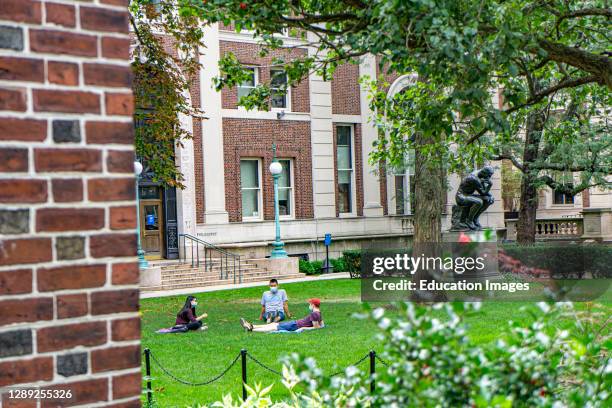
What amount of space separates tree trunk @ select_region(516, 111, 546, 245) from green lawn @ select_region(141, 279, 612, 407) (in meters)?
8.94

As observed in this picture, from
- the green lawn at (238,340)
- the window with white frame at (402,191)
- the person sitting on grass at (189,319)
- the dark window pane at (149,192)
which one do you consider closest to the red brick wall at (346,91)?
the window with white frame at (402,191)

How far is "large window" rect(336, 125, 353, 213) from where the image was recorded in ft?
117

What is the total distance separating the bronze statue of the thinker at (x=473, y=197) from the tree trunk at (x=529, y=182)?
11.9 ft

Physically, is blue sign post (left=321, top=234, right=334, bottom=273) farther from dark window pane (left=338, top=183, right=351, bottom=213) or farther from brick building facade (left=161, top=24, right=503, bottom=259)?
dark window pane (left=338, top=183, right=351, bottom=213)

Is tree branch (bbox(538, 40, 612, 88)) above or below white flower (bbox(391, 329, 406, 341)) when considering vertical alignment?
above

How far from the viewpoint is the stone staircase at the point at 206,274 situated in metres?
27.4

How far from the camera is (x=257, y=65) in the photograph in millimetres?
31969

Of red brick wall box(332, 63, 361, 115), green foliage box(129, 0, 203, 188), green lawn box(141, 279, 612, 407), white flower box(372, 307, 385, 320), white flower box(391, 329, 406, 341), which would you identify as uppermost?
red brick wall box(332, 63, 361, 115)

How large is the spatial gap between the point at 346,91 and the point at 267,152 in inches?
205

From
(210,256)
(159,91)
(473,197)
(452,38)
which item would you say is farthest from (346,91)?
(452,38)

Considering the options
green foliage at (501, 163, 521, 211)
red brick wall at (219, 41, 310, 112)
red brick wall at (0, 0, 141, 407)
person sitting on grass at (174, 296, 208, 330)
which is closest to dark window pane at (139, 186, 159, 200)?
red brick wall at (219, 41, 310, 112)

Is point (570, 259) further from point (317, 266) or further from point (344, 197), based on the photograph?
point (344, 197)

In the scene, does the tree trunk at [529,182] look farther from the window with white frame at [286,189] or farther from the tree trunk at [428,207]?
the window with white frame at [286,189]

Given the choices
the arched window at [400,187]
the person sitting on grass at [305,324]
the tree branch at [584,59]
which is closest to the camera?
the tree branch at [584,59]
